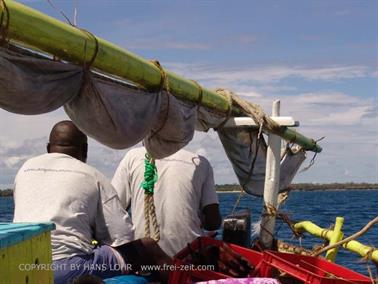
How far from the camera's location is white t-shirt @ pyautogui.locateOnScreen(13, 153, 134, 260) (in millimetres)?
3949

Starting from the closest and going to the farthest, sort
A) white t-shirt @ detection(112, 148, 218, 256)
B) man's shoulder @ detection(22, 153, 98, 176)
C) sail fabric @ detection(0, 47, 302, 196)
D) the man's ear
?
sail fabric @ detection(0, 47, 302, 196) < man's shoulder @ detection(22, 153, 98, 176) < the man's ear < white t-shirt @ detection(112, 148, 218, 256)

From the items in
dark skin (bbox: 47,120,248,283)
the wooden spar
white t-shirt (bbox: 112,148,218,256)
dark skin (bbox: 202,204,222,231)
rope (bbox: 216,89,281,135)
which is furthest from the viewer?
rope (bbox: 216,89,281,135)

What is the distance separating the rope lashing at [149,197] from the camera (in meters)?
4.96

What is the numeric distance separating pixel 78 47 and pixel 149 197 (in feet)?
6.33

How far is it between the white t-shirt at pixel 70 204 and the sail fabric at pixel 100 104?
1.29 ft

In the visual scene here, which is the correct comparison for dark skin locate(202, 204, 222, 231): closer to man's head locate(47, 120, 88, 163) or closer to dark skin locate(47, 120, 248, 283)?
dark skin locate(47, 120, 248, 283)

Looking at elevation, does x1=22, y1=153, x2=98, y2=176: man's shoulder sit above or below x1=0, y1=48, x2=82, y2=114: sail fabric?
below

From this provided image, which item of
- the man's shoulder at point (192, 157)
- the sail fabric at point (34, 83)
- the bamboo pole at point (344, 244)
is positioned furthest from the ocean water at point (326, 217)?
the sail fabric at point (34, 83)

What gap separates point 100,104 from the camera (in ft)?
11.6

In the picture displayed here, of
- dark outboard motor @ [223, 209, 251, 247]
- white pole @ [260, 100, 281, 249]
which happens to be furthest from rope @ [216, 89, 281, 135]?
dark outboard motor @ [223, 209, 251, 247]

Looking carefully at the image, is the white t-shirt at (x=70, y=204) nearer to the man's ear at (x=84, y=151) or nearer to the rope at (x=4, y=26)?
the man's ear at (x=84, y=151)

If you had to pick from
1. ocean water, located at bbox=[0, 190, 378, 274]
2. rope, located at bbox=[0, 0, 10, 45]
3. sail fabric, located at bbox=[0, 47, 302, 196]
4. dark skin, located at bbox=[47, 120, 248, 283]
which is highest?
rope, located at bbox=[0, 0, 10, 45]

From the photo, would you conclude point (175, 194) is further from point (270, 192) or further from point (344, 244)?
point (344, 244)

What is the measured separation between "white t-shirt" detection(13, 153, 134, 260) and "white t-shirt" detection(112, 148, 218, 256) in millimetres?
933
